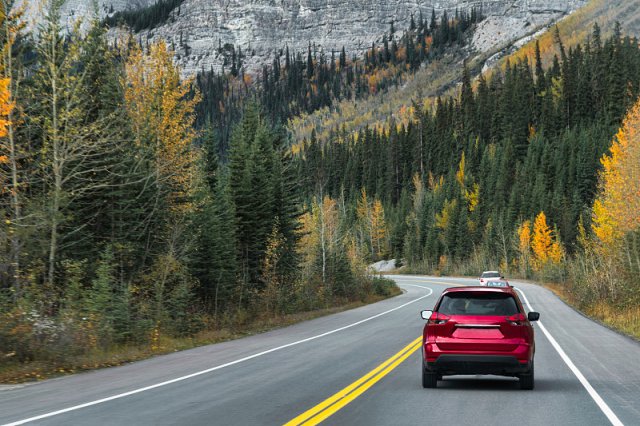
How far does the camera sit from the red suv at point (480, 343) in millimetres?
10133

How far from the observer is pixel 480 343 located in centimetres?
1017

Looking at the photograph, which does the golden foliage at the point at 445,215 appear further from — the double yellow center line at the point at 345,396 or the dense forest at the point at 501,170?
the double yellow center line at the point at 345,396

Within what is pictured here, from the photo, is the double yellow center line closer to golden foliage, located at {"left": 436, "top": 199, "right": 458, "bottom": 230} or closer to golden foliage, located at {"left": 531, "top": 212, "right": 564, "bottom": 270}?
golden foliage, located at {"left": 531, "top": 212, "right": 564, "bottom": 270}

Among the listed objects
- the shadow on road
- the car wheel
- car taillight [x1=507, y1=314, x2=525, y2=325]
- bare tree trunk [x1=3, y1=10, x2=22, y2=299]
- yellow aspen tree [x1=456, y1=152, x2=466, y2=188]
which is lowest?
the shadow on road

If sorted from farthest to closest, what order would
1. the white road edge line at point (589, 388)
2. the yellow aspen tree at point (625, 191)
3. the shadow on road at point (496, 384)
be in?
the yellow aspen tree at point (625, 191) → the shadow on road at point (496, 384) → the white road edge line at point (589, 388)

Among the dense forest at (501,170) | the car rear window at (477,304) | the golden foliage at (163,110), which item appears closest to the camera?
the car rear window at (477,304)

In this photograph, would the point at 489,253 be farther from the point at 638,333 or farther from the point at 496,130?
the point at 638,333

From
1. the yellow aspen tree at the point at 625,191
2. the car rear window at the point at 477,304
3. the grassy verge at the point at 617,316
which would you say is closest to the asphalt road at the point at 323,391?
the car rear window at the point at 477,304

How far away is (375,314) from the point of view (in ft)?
103

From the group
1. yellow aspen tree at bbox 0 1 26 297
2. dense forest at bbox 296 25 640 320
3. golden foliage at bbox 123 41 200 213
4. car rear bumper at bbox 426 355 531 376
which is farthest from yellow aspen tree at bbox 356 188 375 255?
car rear bumper at bbox 426 355 531 376

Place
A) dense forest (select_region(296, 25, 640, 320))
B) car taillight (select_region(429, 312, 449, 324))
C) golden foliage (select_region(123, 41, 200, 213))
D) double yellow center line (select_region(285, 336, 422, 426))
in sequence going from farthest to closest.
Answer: dense forest (select_region(296, 25, 640, 320)) < golden foliage (select_region(123, 41, 200, 213)) < car taillight (select_region(429, 312, 449, 324)) < double yellow center line (select_region(285, 336, 422, 426))

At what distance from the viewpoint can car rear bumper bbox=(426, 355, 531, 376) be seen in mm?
10094

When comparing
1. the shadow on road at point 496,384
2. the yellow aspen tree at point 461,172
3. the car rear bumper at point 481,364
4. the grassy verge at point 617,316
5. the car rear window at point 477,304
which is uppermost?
the yellow aspen tree at point 461,172

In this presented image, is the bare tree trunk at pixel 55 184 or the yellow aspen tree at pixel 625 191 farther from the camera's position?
the yellow aspen tree at pixel 625 191
